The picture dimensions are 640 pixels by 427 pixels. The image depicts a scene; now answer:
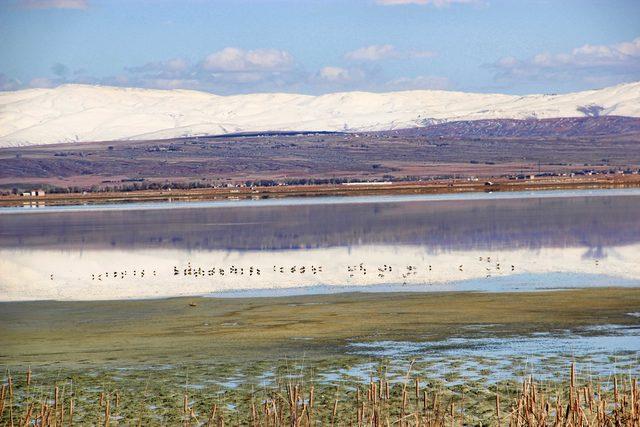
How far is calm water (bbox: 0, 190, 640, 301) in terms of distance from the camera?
36844 mm

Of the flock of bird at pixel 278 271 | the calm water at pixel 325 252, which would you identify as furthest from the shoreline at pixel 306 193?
the flock of bird at pixel 278 271

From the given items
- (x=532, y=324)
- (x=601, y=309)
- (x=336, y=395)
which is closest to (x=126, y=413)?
(x=336, y=395)

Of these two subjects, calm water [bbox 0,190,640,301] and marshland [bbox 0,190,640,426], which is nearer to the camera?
marshland [bbox 0,190,640,426]

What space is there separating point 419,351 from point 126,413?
652cm

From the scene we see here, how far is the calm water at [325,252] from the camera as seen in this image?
36844mm

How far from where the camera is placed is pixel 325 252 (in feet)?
158

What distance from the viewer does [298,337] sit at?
25234 millimetres

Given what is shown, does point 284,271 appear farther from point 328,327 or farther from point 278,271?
point 328,327

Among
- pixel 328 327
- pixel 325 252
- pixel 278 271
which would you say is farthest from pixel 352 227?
pixel 328 327

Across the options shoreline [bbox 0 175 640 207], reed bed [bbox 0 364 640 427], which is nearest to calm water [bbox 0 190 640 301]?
reed bed [bbox 0 364 640 427]

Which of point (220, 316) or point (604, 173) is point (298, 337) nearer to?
point (220, 316)

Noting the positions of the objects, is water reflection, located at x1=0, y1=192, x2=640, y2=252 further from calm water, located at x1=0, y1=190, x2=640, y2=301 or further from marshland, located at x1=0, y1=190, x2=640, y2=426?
marshland, located at x1=0, y1=190, x2=640, y2=426

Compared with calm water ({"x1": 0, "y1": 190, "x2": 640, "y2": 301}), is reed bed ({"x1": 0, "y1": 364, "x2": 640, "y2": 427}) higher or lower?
higher

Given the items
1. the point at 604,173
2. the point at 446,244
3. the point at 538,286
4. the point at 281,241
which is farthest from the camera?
the point at 604,173
